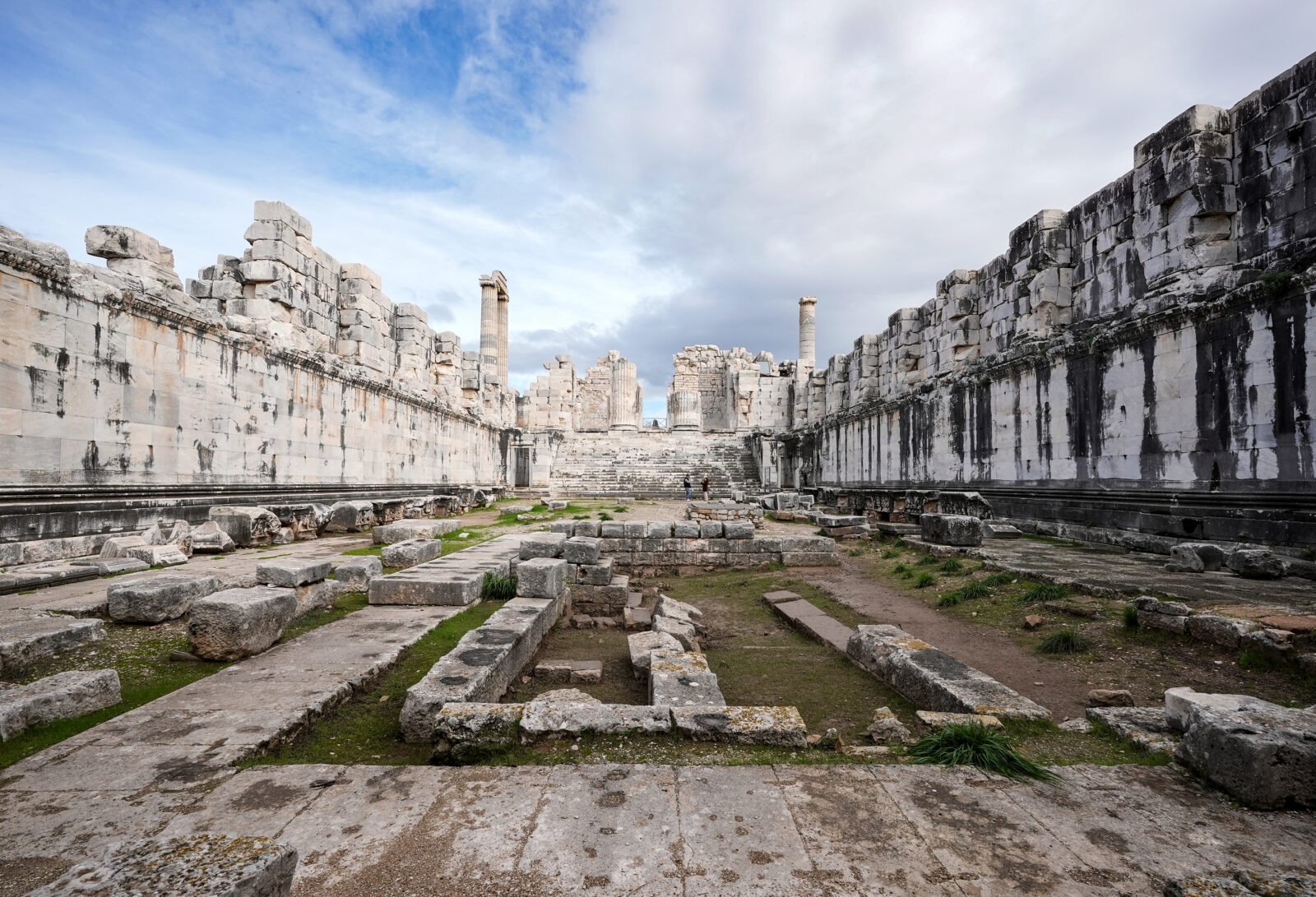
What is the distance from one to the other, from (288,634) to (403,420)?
12.1m

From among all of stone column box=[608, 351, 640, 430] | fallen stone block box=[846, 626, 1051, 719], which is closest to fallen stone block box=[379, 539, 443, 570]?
fallen stone block box=[846, 626, 1051, 719]

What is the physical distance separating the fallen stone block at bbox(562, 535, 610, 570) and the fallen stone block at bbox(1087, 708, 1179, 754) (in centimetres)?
554

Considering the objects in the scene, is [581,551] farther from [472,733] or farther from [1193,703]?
[1193,703]

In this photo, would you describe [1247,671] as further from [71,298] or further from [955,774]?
[71,298]

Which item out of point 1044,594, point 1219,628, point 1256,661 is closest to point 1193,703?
point 1256,661

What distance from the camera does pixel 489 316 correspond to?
28078 millimetres

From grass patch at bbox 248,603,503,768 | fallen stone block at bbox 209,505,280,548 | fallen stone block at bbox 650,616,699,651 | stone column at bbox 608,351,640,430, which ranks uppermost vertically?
stone column at bbox 608,351,640,430

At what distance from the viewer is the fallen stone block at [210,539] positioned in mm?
8406

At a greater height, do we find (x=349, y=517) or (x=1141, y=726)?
(x=349, y=517)

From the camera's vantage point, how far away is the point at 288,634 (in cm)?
505

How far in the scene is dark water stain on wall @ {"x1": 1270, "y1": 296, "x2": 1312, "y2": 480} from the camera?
21.9 ft

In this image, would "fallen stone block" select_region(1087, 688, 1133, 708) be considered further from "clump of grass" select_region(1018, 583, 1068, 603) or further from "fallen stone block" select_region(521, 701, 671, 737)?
"fallen stone block" select_region(521, 701, 671, 737)

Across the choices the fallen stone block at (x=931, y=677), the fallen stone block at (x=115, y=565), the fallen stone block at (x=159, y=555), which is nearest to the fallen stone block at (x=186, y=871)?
the fallen stone block at (x=931, y=677)

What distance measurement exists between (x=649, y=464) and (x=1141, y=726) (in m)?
24.8
